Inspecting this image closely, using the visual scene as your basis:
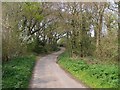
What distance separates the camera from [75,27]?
32094 mm

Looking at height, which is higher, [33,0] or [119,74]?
[33,0]

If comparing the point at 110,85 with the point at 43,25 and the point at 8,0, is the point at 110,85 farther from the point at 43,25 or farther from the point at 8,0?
the point at 43,25

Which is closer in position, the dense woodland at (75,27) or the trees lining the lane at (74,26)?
the dense woodland at (75,27)

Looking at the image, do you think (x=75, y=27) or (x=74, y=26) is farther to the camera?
(x=74, y=26)

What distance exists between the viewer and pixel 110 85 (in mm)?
14109

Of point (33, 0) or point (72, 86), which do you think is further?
point (33, 0)

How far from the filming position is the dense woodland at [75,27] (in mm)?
23547

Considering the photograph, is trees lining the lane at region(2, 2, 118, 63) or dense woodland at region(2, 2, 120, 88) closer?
dense woodland at region(2, 2, 120, 88)

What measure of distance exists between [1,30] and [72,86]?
9.68 m

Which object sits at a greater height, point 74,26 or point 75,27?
point 74,26

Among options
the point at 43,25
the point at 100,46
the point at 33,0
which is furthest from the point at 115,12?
A: the point at 43,25

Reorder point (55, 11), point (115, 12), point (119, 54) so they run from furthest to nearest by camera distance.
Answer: point (55, 11), point (115, 12), point (119, 54)

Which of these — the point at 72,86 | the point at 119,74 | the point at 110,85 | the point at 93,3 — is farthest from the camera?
the point at 93,3

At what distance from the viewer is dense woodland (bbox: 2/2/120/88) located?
927 inches
